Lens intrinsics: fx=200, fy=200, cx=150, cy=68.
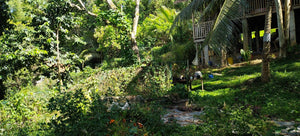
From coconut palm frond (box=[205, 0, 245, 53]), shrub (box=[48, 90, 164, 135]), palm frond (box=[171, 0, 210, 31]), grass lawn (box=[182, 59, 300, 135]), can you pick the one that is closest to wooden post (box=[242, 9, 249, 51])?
grass lawn (box=[182, 59, 300, 135])

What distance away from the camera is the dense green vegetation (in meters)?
3.05

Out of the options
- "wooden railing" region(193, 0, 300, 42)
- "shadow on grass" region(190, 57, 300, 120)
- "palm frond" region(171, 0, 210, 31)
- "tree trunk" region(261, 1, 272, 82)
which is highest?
"wooden railing" region(193, 0, 300, 42)

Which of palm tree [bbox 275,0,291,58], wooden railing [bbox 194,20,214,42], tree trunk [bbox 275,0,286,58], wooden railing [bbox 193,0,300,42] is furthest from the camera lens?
wooden railing [bbox 194,20,214,42]

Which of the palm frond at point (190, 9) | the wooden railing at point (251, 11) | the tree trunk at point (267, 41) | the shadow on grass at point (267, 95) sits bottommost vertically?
the shadow on grass at point (267, 95)

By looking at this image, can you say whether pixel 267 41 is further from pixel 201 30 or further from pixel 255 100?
pixel 201 30

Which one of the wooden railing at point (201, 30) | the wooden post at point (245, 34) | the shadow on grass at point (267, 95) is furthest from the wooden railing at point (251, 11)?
the shadow on grass at point (267, 95)

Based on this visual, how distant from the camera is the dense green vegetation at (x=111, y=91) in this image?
10.0 ft

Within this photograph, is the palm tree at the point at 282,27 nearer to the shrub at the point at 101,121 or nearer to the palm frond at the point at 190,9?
the palm frond at the point at 190,9

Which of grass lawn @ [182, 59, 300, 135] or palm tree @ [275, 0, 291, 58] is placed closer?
grass lawn @ [182, 59, 300, 135]

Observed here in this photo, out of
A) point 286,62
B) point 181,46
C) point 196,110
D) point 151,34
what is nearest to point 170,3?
point 151,34

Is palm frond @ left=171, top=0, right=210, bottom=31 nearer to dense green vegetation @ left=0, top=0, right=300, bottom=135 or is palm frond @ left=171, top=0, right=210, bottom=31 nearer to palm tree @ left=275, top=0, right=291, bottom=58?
dense green vegetation @ left=0, top=0, right=300, bottom=135

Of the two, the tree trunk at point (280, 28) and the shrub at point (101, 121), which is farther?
the tree trunk at point (280, 28)

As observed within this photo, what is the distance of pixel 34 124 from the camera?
4.88m

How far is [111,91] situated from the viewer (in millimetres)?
5004
